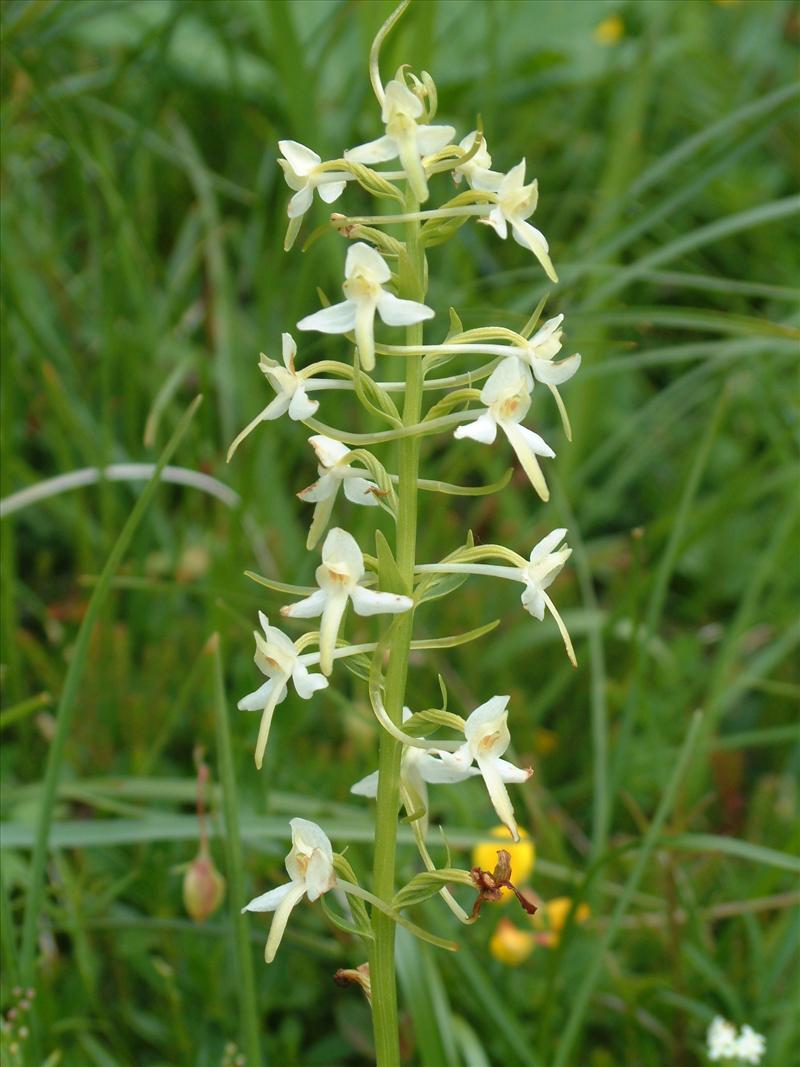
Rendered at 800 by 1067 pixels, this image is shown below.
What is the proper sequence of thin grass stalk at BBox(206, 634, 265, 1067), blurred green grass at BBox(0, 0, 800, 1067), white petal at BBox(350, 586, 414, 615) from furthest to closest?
blurred green grass at BBox(0, 0, 800, 1067) < thin grass stalk at BBox(206, 634, 265, 1067) < white petal at BBox(350, 586, 414, 615)

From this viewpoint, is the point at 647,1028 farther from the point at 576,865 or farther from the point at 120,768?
the point at 120,768

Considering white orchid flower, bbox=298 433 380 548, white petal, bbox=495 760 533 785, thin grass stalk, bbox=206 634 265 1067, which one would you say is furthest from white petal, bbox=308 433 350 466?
thin grass stalk, bbox=206 634 265 1067

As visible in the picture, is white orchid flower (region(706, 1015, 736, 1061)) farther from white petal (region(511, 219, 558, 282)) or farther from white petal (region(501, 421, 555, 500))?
white petal (region(511, 219, 558, 282))

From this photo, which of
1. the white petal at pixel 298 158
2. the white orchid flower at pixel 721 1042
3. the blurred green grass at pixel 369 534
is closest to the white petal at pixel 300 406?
the white petal at pixel 298 158

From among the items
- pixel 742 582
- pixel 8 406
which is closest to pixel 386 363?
pixel 8 406

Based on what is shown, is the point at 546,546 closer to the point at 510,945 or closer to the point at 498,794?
the point at 498,794
